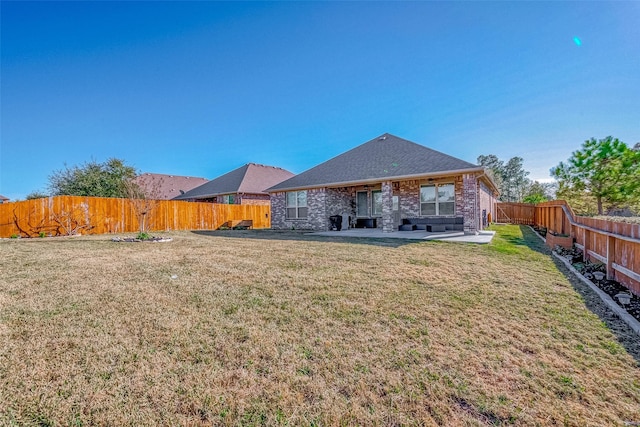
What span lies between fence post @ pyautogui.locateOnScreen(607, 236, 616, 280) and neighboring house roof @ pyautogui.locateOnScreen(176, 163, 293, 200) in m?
20.0

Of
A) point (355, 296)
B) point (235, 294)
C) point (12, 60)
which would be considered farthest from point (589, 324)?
point (12, 60)

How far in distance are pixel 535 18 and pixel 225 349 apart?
12.1 meters

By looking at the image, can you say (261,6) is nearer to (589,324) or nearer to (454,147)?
(589,324)

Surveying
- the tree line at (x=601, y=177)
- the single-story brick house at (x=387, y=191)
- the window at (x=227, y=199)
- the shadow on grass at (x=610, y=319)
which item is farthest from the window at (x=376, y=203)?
the window at (x=227, y=199)

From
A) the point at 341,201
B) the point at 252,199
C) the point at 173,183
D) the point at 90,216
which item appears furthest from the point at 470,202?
the point at 173,183

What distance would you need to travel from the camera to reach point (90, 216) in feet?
45.7

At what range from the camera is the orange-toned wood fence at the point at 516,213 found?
20072 millimetres

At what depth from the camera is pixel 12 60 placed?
1083cm

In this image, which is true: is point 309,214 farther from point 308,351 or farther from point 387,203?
point 308,351

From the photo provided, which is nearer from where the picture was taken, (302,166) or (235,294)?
(235,294)

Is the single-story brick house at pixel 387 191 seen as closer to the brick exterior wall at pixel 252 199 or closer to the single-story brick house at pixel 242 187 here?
the brick exterior wall at pixel 252 199

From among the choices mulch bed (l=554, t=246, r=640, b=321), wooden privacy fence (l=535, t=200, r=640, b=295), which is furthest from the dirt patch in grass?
wooden privacy fence (l=535, t=200, r=640, b=295)

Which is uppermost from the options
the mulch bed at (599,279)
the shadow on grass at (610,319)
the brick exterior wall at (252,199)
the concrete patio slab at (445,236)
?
the brick exterior wall at (252,199)

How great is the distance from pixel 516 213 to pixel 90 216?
89.9 feet
